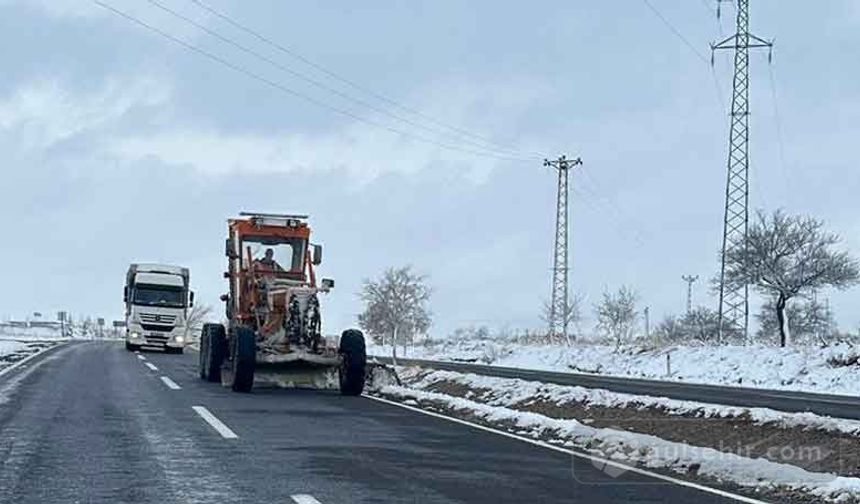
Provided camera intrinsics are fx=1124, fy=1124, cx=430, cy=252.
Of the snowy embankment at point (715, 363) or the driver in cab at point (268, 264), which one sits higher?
the driver in cab at point (268, 264)

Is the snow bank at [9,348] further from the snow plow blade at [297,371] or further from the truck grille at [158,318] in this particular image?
the snow plow blade at [297,371]

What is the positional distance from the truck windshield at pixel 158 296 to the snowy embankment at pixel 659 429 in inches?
878

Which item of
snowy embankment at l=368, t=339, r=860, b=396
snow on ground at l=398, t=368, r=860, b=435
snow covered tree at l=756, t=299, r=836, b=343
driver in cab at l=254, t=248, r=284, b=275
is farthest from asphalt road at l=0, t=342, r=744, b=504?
snow covered tree at l=756, t=299, r=836, b=343

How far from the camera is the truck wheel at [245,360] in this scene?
21.0 m

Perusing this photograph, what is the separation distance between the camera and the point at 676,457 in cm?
1232

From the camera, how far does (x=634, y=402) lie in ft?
62.3

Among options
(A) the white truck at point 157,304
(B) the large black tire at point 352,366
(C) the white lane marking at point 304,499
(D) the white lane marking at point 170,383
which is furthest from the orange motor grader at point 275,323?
(A) the white truck at point 157,304

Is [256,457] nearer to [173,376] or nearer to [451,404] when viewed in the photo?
[451,404]

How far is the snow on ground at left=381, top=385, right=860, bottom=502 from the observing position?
1040 centimetres

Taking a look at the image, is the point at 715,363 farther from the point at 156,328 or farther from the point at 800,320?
the point at 800,320

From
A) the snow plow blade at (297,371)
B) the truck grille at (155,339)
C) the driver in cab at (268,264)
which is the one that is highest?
the driver in cab at (268,264)

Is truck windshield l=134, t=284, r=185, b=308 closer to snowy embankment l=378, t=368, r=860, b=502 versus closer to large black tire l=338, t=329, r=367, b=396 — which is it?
snowy embankment l=378, t=368, r=860, b=502

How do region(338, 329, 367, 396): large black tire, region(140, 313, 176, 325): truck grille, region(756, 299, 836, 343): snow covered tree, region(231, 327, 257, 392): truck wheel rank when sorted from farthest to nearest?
1. region(756, 299, 836, 343): snow covered tree
2. region(140, 313, 176, 325): truck grille
3. region(338, 329, 367, 396): large black tire
4. region(231, 327, 257, 392): truck wheel

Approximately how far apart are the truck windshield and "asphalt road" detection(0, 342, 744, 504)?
2515cm
